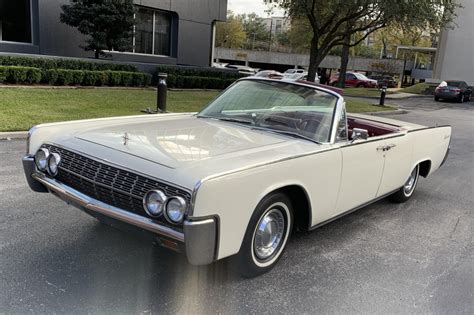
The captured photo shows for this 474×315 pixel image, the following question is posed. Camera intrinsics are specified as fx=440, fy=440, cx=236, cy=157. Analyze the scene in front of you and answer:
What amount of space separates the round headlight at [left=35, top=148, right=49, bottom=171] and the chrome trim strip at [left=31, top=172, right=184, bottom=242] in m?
0.07

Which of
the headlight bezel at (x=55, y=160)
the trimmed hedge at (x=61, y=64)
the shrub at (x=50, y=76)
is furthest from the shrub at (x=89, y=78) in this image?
the headlight bezel at (x=55, y=160)

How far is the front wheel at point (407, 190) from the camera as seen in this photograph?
573 cm

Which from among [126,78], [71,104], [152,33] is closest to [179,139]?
[71,104]

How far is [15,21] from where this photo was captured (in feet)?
55.3

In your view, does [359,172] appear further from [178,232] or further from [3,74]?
[3,74]

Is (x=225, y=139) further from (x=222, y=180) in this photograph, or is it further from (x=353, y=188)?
(x=353, y=188)

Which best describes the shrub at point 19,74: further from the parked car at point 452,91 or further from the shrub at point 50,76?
the parked car at point 452,91

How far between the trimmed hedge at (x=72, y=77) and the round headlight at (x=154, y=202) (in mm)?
11880

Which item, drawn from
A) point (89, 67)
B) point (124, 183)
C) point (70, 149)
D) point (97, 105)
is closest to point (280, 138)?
point (124, 183)

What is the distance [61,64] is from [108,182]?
13.0 meters

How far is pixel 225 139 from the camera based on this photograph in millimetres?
3705

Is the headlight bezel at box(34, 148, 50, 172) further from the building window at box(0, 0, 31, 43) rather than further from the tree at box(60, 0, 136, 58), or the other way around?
the building window at box(0, 0, 31, 43)

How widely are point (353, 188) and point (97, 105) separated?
9.11 m

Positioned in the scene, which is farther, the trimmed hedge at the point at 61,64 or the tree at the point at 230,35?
the tree at the point at 230,35
